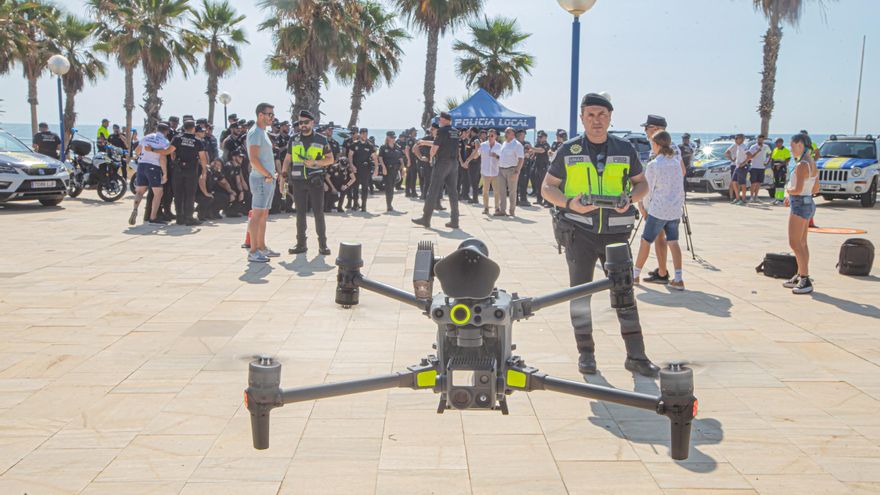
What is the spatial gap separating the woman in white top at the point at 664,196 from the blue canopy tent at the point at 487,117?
63.2 feet

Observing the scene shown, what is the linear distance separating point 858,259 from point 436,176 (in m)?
7.02

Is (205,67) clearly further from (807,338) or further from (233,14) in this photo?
(807,338)

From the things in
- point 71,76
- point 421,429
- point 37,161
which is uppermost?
point 71,76

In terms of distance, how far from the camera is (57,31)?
122ft

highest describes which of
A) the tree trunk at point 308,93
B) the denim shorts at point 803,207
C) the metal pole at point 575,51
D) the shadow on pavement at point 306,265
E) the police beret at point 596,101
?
the tree trunk at point 308,93

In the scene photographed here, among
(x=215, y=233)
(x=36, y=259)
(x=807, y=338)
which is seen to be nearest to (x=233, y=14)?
(x=215, y=233)

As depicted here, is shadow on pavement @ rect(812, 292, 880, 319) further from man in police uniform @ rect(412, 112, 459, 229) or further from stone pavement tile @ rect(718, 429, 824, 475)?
man in police uniform @ rect(412, 112, 459, 229)

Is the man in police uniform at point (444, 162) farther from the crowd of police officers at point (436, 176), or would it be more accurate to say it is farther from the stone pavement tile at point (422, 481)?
the stone pavement tile at point (422, 481)

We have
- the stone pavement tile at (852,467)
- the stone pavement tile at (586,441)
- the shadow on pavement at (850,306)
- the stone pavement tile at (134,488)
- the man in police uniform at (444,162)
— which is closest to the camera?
the stone pavement tile at (134,488)

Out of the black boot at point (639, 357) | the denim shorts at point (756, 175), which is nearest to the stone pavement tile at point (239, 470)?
the black boot at point (639, 357)

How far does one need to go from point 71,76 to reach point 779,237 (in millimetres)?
36454

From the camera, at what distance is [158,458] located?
A: 4043 mm

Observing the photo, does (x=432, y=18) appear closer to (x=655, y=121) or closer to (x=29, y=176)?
(x=29, y=176)

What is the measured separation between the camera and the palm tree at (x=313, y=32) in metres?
27.7
